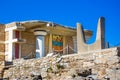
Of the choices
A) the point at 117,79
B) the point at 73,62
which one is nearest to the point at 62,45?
the point at 73,62

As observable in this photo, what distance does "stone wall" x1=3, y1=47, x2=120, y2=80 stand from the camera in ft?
56.1

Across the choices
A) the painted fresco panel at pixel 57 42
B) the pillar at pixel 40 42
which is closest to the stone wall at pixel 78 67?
the pillar at pixel 40 42

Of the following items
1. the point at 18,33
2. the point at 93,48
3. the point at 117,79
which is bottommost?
the point at 117,79

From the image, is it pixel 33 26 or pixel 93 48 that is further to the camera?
pixel 33 26

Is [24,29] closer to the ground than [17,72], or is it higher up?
higher up

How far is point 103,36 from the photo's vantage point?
1909 centimetres

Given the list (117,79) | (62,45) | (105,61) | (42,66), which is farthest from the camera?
(62,45)

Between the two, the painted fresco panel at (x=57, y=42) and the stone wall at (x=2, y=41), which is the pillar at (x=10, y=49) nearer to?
the stone wall at (x=2, y=41)

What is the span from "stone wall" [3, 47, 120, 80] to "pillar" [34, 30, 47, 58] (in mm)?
4595

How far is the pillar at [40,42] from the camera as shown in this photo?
27406 millimetres

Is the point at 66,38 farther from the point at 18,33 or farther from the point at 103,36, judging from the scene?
the point at 103,36

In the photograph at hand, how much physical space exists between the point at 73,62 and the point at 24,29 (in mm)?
8256

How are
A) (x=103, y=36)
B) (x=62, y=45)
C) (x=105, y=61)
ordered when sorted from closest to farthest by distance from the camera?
(x=105, y=61) → (x=103, y=36) → (x=62, y=45)

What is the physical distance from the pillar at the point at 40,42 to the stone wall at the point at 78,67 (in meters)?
4.60
